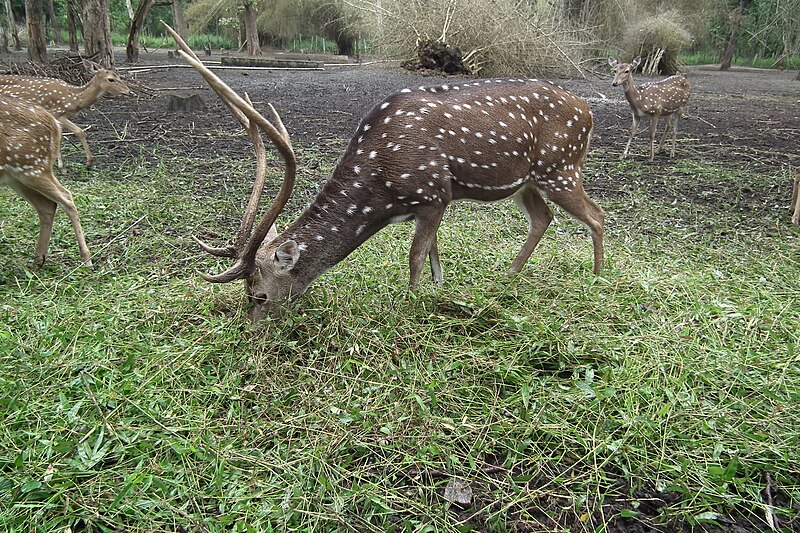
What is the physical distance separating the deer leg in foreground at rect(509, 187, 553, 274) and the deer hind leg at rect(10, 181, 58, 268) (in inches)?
138

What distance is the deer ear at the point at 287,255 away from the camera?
10.4 feet

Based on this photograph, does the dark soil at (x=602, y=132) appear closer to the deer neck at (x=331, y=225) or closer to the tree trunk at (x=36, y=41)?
the deer neck at (x=331, y=225)

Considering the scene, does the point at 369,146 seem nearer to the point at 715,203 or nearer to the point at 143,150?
the point at 715,203

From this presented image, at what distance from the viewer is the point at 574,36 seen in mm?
19406

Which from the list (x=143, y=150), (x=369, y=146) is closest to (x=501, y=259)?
(x=369, y=146)

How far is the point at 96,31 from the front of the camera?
12234 mm

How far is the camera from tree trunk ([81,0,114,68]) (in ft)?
40.0

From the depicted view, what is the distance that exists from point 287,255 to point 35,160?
2415 mm

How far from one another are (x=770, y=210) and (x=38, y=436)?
6379 millimetres

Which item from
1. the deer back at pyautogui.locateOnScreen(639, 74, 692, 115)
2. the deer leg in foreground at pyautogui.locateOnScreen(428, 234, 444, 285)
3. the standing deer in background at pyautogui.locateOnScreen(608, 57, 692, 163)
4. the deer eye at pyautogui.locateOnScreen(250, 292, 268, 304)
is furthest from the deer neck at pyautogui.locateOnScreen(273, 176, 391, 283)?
the deer back at pyautogui.locateOnScreen(639, 74, 692, 115)

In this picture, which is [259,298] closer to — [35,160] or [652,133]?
[35,160]

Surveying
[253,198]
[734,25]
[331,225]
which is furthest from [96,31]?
[734,25]

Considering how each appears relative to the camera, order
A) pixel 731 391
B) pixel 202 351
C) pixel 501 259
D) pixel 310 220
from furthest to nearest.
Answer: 1. pixel 501 259
2. pixel 310 220
3. pixel 202 351
4. pixel 731 391

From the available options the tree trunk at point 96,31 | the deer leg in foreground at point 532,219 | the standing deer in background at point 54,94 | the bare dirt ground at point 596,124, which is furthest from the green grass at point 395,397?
the tree trunk at point 96,31
